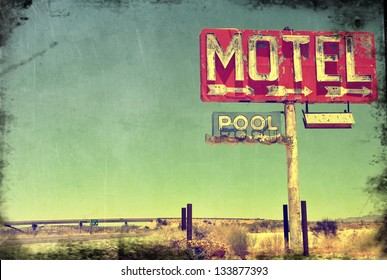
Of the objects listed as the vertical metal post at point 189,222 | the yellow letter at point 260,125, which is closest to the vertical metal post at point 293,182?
the yellow letter at point 260,125

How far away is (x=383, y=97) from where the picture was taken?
942cm

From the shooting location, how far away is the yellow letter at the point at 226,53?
30.5 ft

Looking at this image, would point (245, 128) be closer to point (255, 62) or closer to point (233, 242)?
point (255, 62)

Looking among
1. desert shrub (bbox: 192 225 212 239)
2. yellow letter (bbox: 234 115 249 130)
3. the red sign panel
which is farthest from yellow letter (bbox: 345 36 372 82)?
desert shrub (bbox: 192 225 212 239)

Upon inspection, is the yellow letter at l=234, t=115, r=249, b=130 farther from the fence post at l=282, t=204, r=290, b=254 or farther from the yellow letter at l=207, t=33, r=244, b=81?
the fence post at l=282, t=204, r=290, b=254

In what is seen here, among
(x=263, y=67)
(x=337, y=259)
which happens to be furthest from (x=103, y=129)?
(x=337, y=259)

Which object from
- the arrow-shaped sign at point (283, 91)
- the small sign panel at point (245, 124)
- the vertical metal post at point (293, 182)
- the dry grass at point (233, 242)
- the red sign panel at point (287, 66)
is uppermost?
the red sign panel at point (287, 66)

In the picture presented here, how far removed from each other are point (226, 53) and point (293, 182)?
2.41 meters

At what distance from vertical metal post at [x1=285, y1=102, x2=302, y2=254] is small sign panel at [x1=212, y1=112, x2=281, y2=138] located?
20 cm

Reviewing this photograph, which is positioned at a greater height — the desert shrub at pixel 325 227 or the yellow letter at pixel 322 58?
the yellow letter at pixel 322 58

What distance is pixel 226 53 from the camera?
9.34 metres

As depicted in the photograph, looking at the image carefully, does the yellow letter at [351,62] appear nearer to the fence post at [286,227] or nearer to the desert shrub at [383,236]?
the desert shrub at [383,236]

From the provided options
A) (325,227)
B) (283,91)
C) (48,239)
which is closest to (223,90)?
(283,91)

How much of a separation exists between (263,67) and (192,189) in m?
2.38
